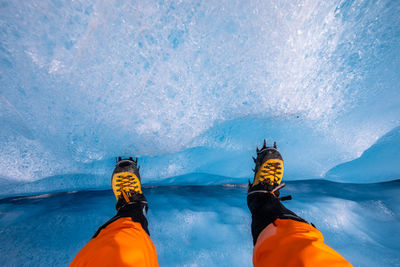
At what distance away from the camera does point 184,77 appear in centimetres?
109

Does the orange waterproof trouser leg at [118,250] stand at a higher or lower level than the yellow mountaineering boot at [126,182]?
lower

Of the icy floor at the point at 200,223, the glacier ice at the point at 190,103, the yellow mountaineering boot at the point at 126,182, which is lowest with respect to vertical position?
the icy floor at the point at 200,223

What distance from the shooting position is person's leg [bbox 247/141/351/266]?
580 millimetres

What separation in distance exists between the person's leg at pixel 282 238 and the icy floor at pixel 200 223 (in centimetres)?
73

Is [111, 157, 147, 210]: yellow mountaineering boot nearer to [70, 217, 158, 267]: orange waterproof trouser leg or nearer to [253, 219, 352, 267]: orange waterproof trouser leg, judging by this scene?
[70, 217, 158, 267]: orange waterproof trouser leg

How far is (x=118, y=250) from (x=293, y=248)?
1.96ft

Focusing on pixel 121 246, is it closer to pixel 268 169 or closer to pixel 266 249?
pixel 266 249

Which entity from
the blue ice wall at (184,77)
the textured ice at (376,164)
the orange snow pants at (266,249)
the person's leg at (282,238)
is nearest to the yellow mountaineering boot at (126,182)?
the blue ice wall at (184,77)

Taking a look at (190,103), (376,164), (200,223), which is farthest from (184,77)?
(376,164)

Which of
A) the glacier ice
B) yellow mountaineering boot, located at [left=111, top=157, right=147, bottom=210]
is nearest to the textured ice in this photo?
the glacier ice

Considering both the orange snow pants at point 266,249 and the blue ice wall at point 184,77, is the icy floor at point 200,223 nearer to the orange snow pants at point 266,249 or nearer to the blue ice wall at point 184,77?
the blue ice wall at point 184,77

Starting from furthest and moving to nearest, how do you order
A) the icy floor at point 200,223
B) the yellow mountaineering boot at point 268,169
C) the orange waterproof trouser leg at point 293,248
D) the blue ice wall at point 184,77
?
the icy floor at point 200,223 → the yellow mountaineering boot at point 268,169 → the blue ice wall at point 184,77 → the orange waterproof trouser leg at point 293,248

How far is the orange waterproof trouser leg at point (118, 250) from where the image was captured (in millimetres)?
607

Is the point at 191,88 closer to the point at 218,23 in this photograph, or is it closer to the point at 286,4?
the point at 218,23
